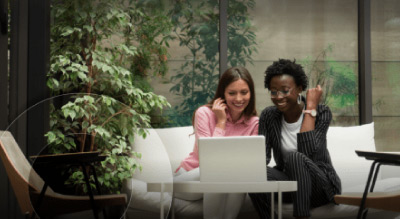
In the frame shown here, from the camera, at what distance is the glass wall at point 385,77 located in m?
3.82

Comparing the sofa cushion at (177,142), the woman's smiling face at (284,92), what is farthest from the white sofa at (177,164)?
the woman's smiling face at (284,92)

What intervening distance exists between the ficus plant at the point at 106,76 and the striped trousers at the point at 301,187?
0.68 meters

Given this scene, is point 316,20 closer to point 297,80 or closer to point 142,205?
point 297,80

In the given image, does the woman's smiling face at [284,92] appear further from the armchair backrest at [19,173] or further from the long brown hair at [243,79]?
the armchair backrest at [19,173]

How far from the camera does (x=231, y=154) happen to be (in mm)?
1980

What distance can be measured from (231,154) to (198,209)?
693mm

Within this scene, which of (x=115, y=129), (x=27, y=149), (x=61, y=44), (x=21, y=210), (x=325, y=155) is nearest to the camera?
(x=21, y=210)

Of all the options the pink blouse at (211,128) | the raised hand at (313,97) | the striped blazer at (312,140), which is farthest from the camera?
the pink blouse at (211,128)

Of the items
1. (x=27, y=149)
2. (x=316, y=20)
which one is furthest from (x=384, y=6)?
(x=27, y=149)

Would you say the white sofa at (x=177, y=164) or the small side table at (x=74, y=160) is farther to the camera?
the white sofa at (x=177, y=164)

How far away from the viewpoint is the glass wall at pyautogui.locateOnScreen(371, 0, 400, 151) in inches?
151

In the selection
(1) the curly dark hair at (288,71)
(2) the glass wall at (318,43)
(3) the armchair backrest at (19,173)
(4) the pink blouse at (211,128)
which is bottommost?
(3) the armchair backrest at (19,173)

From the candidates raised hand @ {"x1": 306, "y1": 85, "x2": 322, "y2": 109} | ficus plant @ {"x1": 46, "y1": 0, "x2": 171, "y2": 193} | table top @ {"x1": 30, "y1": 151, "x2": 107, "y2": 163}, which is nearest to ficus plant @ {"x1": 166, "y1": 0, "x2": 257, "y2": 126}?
ficus plant @ {"x1": 46, "y1": 0, "x2": 171, "y2": 193}

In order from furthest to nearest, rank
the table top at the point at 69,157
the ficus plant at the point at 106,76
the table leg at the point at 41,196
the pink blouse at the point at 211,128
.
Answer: the pink blouse at the point at 211,128, the ficus plant at the point at 106,76, the table top at the point at 69,157, the table leg at the point at 41,196
